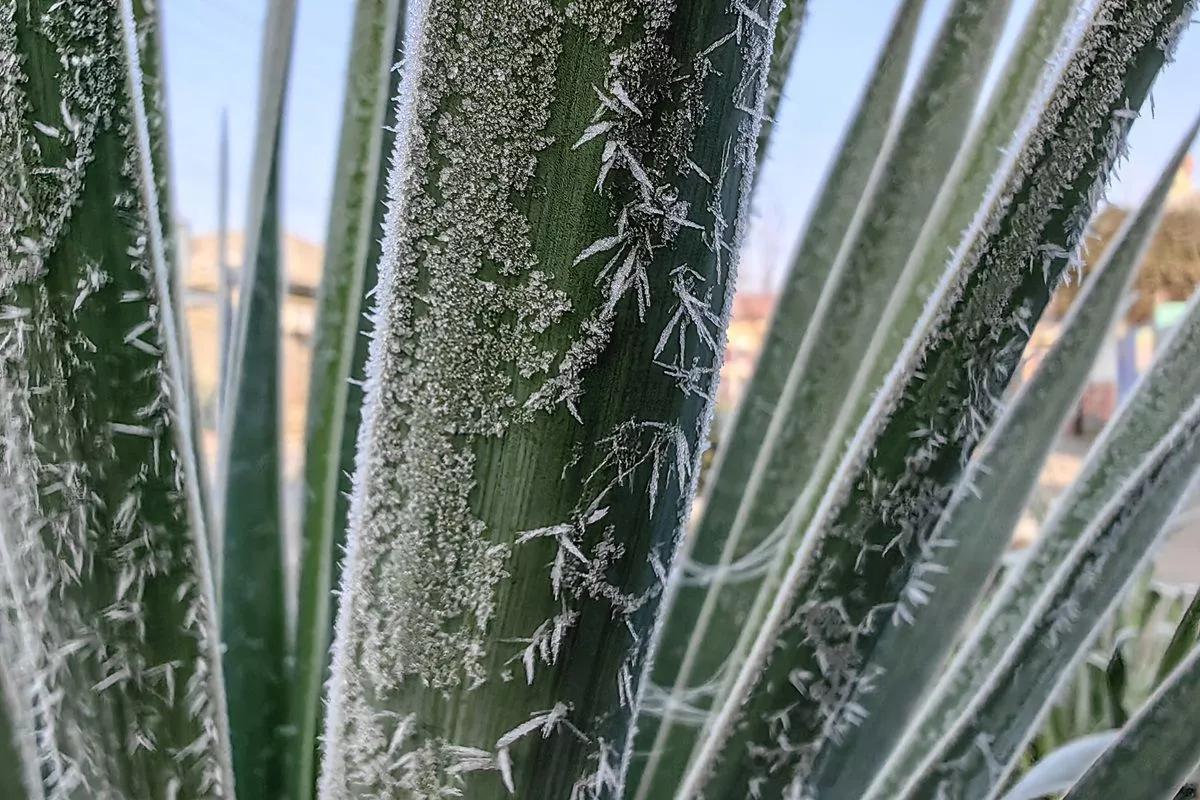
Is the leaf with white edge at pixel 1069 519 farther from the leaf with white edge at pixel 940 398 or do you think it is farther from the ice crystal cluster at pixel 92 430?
the ice crystal cluster at pixel 92 430

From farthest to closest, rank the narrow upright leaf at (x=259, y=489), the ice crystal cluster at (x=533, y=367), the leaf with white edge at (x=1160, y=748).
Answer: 1. the narrow upright leaf at (x=259, y=489)
2. the leaf with white edge at (x=1160, y=748)
3. the ice crystal cluster at (x=533, y=367)

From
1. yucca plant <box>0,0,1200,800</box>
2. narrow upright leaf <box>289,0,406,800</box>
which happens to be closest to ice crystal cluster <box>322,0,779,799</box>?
yucca plant <box>0,0,1200,800</box>

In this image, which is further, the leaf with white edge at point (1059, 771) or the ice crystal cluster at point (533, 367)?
the leaf with white edge at point (1059, 771)

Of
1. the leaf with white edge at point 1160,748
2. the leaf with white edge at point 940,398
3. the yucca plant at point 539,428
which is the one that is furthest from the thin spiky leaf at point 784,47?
the leaf with white edge at point 1160,748

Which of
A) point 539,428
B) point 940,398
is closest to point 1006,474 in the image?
point 940,398

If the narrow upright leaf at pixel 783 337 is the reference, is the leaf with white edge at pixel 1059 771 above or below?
below

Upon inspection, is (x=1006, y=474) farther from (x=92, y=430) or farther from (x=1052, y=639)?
(x=92, y=430)
